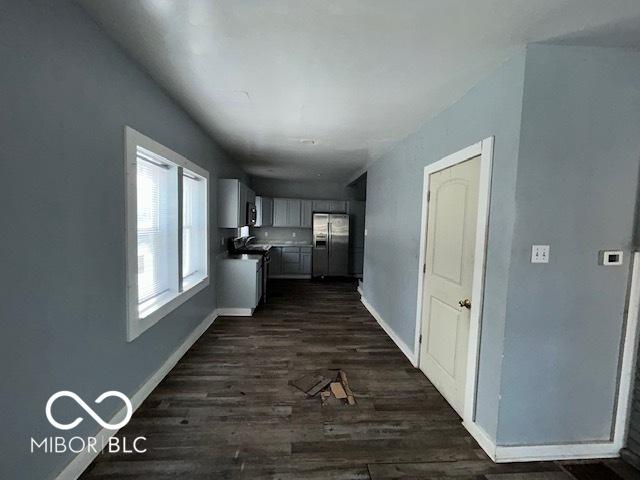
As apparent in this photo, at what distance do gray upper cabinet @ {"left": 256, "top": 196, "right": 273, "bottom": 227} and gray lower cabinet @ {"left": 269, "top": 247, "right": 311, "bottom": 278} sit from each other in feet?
2.31

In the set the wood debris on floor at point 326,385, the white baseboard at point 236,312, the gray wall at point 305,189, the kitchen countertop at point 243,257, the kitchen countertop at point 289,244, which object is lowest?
the wood debris on floor at point 326,385

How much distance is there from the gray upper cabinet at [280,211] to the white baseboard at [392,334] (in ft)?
10.6

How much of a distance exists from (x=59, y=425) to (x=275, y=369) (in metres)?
1.64

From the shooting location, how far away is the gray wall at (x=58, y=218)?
1172 millimetres

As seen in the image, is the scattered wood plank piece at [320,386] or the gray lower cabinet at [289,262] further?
the gray lower cabinet at [289,262]

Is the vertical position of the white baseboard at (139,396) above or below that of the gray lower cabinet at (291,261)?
below

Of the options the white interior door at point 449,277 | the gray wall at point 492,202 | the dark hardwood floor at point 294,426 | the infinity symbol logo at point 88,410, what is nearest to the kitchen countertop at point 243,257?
the dark hardwood floor at point 294,426

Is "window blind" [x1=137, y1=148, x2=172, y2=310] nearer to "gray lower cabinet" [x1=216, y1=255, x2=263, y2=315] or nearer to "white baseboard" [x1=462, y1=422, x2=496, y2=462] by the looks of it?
"gray lower cabinet" [x1=216, y1=255, x2=263, y2=315]

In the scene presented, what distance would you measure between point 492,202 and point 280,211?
5828mm

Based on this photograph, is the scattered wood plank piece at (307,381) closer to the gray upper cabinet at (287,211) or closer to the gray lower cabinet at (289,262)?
the gray lower cabinet at (289,262)

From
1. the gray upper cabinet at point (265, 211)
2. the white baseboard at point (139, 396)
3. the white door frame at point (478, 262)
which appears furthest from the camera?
the gray upper cabinet at point (265, 211)

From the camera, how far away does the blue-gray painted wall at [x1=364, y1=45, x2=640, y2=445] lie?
1.67 m

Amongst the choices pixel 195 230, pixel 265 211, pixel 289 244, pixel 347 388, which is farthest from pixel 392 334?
pixel 265 211

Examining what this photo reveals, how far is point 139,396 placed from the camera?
217cm
